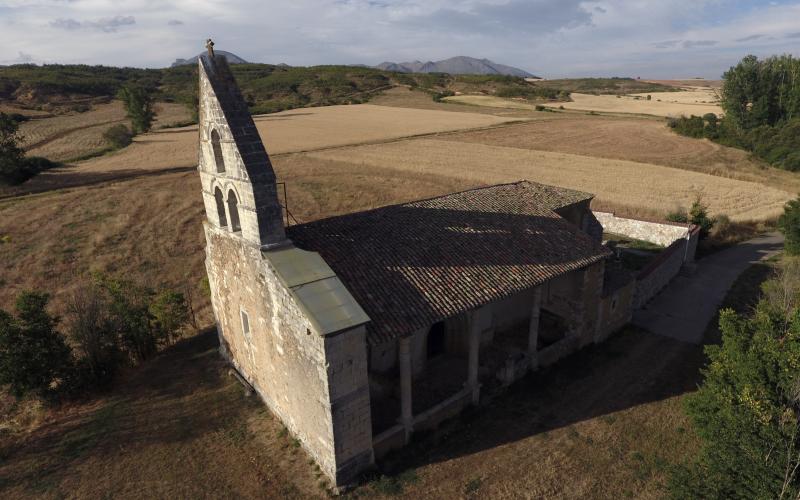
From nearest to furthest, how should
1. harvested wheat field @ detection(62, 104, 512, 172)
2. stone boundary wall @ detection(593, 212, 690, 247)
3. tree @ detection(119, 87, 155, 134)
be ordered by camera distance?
stone boundary wall @ detection(593, 212, 690, 247) < harvested wheat field @ detection(62, 104, 512, 172) < tree @ detection(119, 87, 155, 134)

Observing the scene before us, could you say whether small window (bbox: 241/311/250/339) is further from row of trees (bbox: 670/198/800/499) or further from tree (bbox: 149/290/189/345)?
row of trees (bbox: 670/198/800/499)

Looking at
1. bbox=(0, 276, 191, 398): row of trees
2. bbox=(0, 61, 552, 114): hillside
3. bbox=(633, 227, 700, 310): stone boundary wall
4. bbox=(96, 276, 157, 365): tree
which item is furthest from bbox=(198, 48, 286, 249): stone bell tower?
bbox=(0, 61, 552, 114): hillside

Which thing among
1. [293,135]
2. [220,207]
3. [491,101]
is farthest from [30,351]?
[491,101]

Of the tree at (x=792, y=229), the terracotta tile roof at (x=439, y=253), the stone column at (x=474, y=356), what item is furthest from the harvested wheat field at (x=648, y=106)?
the stone column at (x=474, y=356)

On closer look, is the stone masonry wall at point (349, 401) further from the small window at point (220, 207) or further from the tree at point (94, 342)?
the tree at point (94, 342)

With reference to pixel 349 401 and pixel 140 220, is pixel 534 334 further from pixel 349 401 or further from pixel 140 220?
pixel 140 220

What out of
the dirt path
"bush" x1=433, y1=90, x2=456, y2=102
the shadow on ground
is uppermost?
"bush" x1=433, y1=90, x2=456, y2=102
